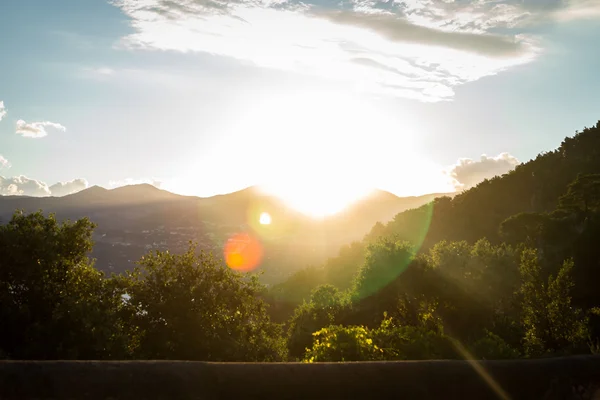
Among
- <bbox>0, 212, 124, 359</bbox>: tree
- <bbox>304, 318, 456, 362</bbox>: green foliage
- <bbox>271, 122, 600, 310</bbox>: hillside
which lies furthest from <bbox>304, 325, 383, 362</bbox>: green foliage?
<bbox>271, 122, 600, 310</bbox>: hillside

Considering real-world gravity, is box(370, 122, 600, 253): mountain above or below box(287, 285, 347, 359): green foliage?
above

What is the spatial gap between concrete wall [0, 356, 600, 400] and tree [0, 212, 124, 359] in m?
15.9

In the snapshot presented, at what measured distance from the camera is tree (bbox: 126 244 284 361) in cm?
2477

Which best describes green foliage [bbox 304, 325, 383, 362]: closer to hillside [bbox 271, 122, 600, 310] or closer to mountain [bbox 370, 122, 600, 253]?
hillside [bbox 271, 122, 600, 310]

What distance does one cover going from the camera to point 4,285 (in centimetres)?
2053

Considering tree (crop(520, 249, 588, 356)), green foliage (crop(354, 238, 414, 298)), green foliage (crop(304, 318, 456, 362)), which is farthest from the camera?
green foliage (crop(354, 238, 414, 298))

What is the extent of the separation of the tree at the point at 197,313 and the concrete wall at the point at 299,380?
2041 centimetres

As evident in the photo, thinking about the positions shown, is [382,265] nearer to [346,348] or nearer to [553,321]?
[553,321]

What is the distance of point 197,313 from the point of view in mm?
26344

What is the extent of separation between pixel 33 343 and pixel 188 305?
367 inches

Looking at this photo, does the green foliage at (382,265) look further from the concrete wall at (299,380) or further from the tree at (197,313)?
the concrete wall at (299,380)

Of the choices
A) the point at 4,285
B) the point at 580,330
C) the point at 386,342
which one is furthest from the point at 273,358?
the point at 580,330

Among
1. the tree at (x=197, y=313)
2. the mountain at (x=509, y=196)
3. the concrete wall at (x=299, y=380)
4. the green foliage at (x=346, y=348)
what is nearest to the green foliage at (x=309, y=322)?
the tree at (x=197, y=313)

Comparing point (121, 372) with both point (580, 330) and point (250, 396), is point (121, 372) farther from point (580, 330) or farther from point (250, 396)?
point (580, 330)
